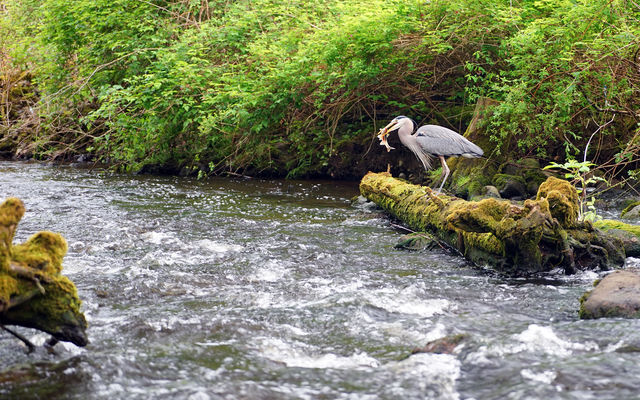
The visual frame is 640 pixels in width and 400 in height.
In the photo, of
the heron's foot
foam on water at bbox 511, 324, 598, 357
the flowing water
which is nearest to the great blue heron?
the heron's foot

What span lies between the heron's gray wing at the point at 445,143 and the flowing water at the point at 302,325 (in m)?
1.78

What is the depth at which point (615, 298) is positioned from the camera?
4.03 meters

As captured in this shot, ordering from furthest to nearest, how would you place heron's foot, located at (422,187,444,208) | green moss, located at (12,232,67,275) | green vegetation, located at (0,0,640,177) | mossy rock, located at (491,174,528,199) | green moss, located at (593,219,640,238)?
1. mossy rock, located at (491,174,528,199)
2. green vegetation, located at (0,0,640,177)
3. heron's foot, located at (422,187,444,208)
4. green moss, located at (593,219,640,238)
5. green moss, located at (12,232,67,275)

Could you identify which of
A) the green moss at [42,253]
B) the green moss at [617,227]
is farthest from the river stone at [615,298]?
the green moss at [42,253]

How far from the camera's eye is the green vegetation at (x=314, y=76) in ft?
28.2

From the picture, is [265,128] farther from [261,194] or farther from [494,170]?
[494,170]

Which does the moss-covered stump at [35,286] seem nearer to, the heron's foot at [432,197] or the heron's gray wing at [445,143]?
the heron's foot at [432,197]

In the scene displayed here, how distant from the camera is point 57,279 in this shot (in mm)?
2932

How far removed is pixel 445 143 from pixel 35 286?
21.3ft

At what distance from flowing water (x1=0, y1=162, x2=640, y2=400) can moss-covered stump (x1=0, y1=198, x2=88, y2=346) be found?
0.30 metres

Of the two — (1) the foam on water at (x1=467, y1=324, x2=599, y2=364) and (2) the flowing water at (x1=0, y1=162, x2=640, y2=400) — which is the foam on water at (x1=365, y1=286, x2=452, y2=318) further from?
(1) the foam on water at (x1=467, y1=324, x2=599, y2=364)

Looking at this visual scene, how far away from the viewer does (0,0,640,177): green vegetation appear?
8609mm

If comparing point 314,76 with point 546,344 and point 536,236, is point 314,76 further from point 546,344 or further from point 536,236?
point 546,344

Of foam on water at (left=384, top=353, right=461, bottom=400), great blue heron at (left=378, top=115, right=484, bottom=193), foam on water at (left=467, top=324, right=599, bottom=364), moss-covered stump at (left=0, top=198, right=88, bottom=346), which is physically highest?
great blue heron at (left=378, top=115, right=484, bottom=193)
